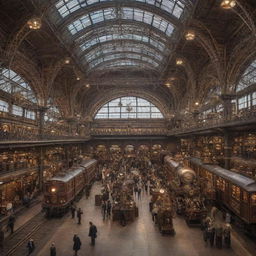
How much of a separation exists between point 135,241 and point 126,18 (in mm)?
27672

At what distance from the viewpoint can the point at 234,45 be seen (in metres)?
23.2

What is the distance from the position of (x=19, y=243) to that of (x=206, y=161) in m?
16.5

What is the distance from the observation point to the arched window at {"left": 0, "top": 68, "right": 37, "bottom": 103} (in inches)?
977

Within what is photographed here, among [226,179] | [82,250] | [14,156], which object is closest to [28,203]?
[14,156]

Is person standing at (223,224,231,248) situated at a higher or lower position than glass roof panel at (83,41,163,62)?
lower

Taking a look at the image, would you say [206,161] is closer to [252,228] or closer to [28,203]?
[252,228]

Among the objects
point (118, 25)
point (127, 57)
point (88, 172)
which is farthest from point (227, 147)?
point (127, 57)

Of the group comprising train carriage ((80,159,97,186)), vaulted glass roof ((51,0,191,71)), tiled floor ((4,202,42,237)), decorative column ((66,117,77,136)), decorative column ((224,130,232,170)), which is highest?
vaulted glass roof ((51,0,191,71))

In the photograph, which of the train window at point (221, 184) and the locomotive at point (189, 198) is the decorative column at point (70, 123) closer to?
the locomotive at point (189, 198)

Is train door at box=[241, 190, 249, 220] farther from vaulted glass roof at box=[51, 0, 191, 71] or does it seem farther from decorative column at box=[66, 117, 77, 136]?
decorative column at box=[66, 117, 77, 136]

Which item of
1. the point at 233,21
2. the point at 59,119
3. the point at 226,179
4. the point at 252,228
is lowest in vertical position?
the point at 252,228

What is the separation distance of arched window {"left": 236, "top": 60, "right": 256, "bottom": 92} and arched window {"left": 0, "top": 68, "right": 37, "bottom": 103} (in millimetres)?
23706

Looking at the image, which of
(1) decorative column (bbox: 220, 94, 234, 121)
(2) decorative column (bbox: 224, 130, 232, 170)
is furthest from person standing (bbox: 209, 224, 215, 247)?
(1) decorative column (bbox: 220, 94, 234, 121)

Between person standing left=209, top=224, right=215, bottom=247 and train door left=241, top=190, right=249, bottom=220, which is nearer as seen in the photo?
person standing left=209, top=224, right=215, bottom=247
